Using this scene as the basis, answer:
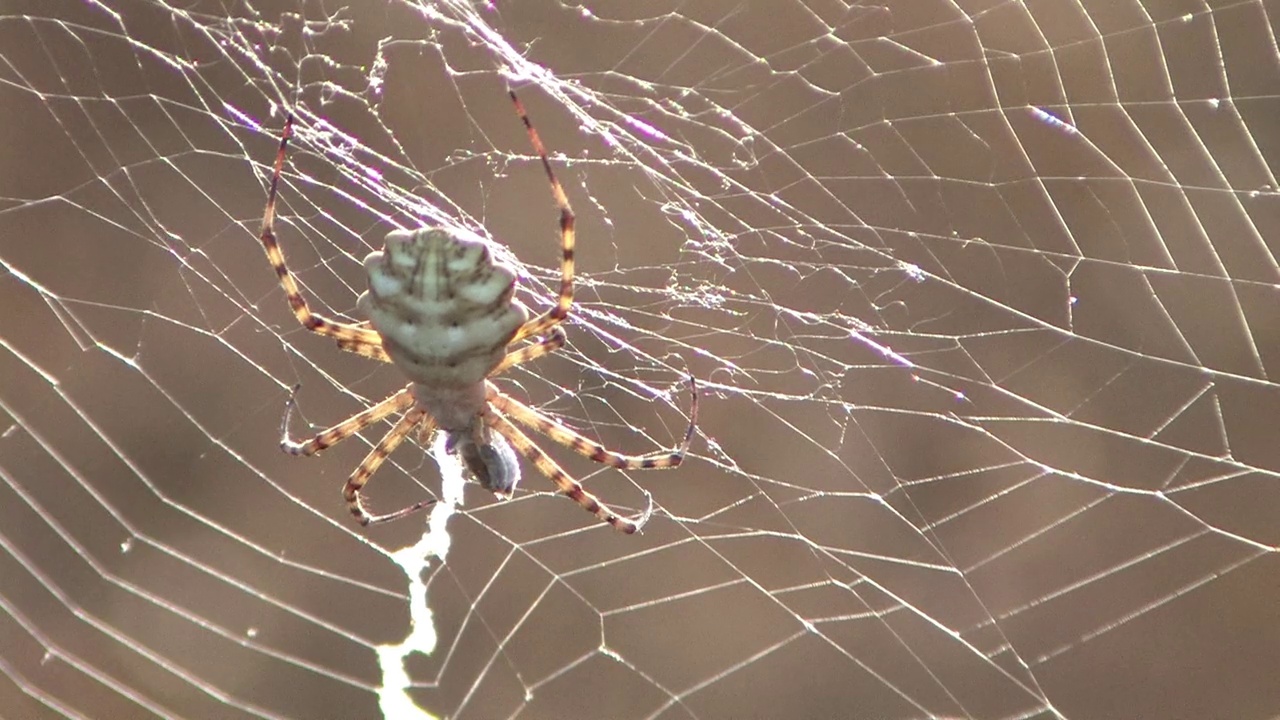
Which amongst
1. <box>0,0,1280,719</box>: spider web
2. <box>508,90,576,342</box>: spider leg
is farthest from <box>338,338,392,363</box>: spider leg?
<box>0,0,1280,719</box>: spider web

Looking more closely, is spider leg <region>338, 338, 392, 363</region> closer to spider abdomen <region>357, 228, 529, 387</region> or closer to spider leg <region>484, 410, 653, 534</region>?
spider abdomen <region>357, 228, 529, 387</region>

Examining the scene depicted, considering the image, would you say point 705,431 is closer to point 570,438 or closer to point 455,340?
point 570,438

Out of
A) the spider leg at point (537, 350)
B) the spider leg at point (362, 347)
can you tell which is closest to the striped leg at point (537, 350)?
the spider leg at point (537, 350)

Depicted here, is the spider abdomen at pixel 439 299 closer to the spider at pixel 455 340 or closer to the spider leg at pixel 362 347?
the spider at pixel 455 340

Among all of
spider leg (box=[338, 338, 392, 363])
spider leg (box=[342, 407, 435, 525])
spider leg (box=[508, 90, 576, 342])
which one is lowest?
spider leg (box=[508, 90, 576, 342])

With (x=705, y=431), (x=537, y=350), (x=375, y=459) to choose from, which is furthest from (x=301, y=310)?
(x=705, y=431)

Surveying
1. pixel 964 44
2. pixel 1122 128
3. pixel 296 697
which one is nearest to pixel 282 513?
pixel 296 697

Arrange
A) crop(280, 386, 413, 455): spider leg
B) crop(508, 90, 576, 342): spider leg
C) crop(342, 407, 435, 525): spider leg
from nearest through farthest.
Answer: crop(508, 90, 576, 342): spider leg < crop(280, 386, 413, 455): spider leg < crop(342, 407, 435, 525): spider leg

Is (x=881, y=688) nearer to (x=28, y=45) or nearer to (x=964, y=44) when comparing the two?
(x=964, y=44)
